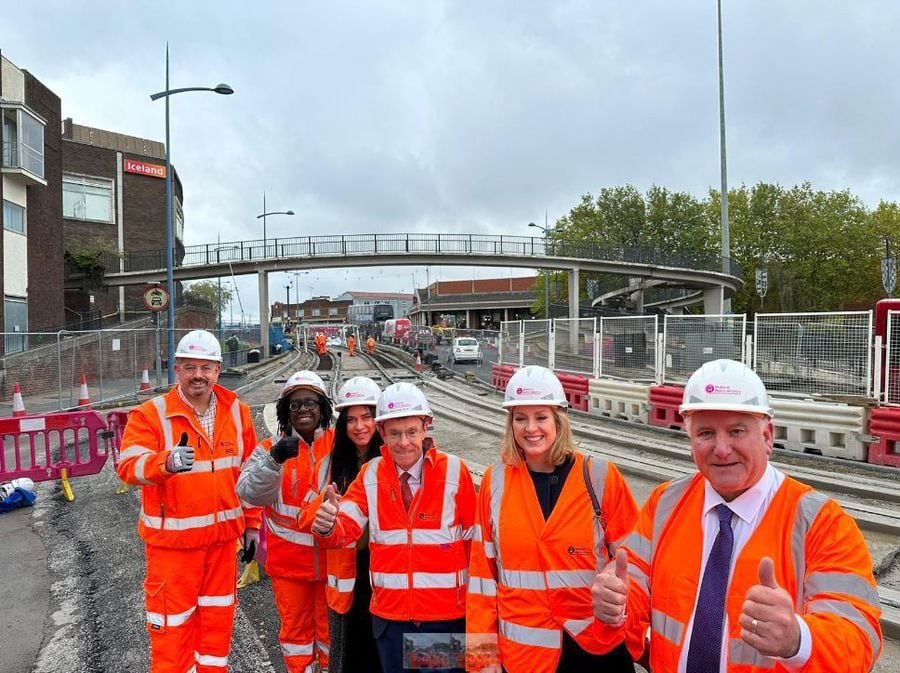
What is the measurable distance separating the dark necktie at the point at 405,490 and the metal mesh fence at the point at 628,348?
10.6 m

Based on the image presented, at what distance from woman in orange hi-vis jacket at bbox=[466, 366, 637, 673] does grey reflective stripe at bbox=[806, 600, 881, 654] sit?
0.89 metres

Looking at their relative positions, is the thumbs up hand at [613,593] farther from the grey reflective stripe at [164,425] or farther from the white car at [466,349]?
the white car at [466,349]

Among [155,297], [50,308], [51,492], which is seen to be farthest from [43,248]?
[51,492]

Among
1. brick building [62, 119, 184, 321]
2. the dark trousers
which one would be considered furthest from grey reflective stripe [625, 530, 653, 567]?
brick building [62, 119, 184, 321]

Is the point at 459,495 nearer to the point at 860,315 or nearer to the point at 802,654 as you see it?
the point at 802,654

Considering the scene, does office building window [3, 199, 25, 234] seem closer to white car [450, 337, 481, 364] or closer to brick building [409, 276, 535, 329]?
white car [450, 337, 481, 364]

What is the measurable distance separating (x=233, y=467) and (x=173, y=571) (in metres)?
0.63

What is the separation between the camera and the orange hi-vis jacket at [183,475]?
316cm

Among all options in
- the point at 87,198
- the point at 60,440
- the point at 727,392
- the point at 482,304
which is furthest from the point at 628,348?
the point at 482,304

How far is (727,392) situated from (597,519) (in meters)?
0.85

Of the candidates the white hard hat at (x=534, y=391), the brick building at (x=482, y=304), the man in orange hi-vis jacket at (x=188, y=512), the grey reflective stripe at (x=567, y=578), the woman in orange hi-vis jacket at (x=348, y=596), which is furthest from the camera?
the brick building at (x=482, y=304)

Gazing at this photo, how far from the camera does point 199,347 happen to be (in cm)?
344

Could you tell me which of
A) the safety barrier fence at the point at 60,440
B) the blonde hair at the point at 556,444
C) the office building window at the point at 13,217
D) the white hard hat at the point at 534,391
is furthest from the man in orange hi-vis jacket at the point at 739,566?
the office building window at the point at 13,217

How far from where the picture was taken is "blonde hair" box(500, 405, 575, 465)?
2.43 meters
